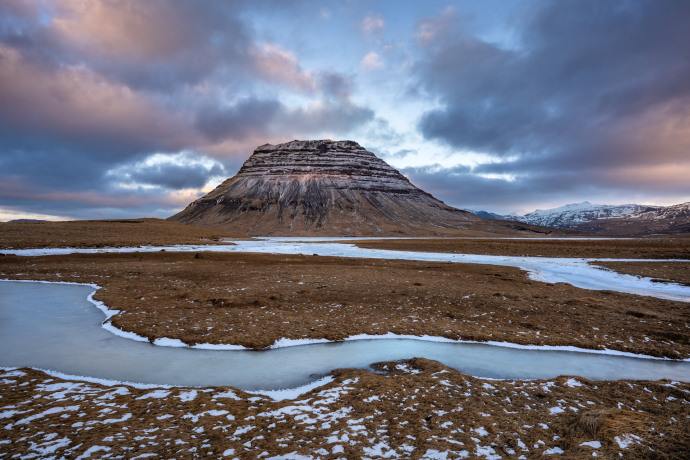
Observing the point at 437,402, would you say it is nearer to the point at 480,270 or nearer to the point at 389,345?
the point at 389,345

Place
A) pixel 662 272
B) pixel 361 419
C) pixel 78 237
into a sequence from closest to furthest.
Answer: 1. pixel 361 419
2. pixel 662 272
3. pixel 78 237

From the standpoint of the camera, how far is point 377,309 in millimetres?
17172

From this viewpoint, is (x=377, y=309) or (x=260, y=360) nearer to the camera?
(x=260, y=360)

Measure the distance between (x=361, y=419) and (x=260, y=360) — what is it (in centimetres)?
519

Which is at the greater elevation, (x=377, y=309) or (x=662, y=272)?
(x=662, y=272)

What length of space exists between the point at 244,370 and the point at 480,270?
2862 centimetres

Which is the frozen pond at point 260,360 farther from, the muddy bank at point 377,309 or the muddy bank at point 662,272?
the muddy bank at point 662,272

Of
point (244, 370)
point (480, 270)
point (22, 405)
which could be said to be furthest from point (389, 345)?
point (480, 270)

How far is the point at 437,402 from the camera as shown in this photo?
7.71 m

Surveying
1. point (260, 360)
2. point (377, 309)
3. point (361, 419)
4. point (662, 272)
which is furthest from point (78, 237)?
point (662, 272)

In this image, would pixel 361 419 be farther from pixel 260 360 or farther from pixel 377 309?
pixel 377 309

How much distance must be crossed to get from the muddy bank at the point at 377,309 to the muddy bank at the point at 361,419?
4268 millimetres

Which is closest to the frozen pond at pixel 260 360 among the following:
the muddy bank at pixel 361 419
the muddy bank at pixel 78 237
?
the muddy bank at pixel 361 419

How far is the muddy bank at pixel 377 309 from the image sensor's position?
12953 mm
